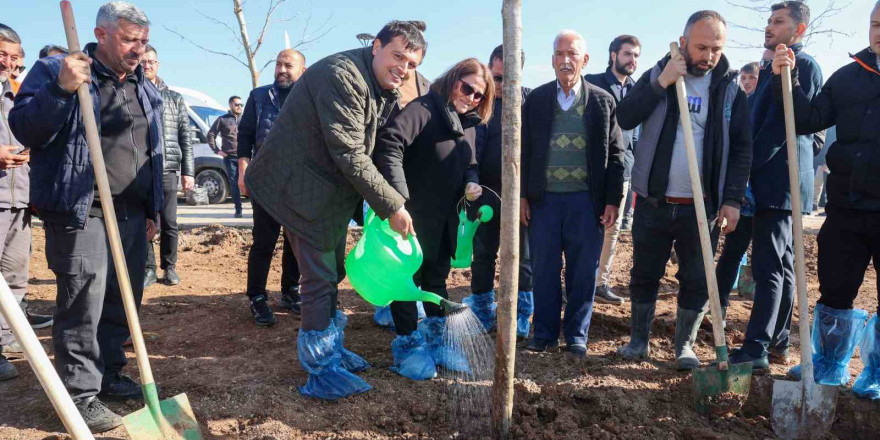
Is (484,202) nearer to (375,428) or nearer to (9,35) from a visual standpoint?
(375,428)

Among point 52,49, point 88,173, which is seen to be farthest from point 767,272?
point 52,49

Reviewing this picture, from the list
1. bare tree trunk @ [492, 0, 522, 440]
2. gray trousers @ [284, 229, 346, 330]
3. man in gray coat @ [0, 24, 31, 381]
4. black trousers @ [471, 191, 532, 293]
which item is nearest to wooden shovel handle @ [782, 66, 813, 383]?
bare tree trunk @ [492, 0, 522, 440]

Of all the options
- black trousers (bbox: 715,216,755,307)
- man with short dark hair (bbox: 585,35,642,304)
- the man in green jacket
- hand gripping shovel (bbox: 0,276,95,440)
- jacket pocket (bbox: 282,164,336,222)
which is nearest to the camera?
hand gripping shovel (bbox: 0,276,95,440)

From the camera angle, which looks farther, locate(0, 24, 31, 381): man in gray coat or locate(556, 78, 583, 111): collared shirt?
locate(556, 78, 583, 111): collared shirt

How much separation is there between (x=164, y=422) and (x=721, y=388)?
8.68 feet

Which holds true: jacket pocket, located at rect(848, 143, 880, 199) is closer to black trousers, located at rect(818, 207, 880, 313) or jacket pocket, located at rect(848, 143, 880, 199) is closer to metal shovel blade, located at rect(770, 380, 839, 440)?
black trousers, located at rect(818, 207, 880, 313)

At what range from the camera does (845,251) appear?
10.3 feet

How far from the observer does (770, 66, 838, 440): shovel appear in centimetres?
302

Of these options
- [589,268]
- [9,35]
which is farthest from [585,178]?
[9,35]

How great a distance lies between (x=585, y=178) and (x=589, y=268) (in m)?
0.55

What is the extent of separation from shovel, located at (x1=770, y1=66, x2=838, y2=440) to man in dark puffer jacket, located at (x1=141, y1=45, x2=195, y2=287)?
432 centimetres

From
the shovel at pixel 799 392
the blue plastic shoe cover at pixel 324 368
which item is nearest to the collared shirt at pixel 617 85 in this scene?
the shovel at pixel 799 392

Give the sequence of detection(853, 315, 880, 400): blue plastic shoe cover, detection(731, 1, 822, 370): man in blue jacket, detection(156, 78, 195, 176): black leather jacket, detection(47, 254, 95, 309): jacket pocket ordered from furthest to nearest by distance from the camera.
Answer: detection(156, 78, 195, 176): black leather jacket, detection(731, 1, 822, 370): man in blue jacket, detection(853, 315, 880, 400): blue plastic shoe cover, detection(47, 254, 95, 309): jacket pocket

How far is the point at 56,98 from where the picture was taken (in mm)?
2426
